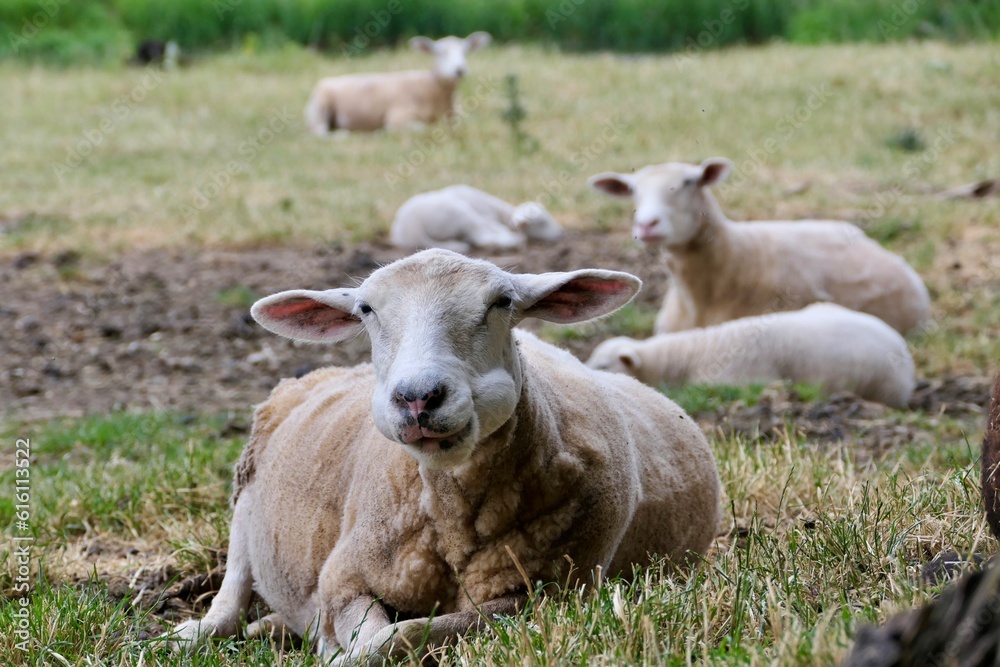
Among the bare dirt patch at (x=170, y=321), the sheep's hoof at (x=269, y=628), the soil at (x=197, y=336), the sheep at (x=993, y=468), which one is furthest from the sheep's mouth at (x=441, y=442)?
the bare dirt patch at (x=170, y=321)

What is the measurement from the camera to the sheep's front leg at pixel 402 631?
137 inches

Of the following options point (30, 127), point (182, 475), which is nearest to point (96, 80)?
point (30, 127)

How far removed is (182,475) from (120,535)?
0.41 meters

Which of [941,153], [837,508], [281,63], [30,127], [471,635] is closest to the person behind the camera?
[471,635]

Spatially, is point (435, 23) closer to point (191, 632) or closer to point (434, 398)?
point (191, 632)

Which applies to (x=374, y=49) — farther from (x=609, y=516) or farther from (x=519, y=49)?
(x=609, y=516)

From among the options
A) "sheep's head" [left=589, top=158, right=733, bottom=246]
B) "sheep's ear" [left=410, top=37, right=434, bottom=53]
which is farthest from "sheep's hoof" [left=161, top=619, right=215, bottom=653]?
"sheep's ear" [left=410, top=37, right=434, bottom=53]

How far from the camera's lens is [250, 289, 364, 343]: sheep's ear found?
12.9 feet

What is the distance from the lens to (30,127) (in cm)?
1811

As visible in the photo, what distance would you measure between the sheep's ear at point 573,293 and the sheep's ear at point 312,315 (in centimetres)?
55

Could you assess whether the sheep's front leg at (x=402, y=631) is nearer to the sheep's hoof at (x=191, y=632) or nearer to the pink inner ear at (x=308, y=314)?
the sheep's hoof at (x=191, y=632)

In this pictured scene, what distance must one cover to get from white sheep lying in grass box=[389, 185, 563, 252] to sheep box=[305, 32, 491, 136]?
6.28 meters

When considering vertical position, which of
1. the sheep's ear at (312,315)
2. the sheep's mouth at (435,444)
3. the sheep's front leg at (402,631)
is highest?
the sheep's ear at (312,315)

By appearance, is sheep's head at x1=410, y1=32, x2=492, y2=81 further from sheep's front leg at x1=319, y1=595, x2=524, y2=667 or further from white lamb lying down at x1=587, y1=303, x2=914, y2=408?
sheep's front leg at x1=319, y1=595, x2=524, y2=667
